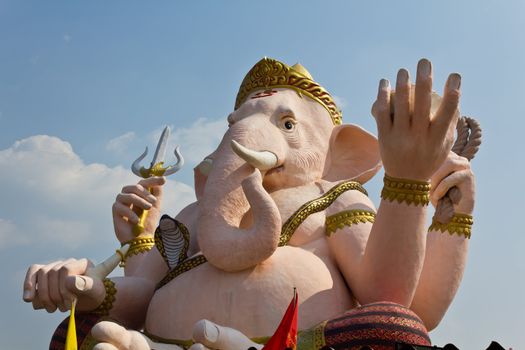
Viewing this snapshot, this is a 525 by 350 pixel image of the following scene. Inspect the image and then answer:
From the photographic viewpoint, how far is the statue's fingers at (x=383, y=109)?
15.3 feet

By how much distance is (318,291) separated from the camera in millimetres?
5043

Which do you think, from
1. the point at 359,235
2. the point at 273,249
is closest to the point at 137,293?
the point at 273,249

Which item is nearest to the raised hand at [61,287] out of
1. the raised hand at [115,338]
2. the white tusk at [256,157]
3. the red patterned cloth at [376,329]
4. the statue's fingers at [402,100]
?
the raised hand at [115,338]

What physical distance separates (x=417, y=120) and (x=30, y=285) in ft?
8.36

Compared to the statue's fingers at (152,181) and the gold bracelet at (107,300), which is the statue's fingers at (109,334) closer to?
A: the gold bracelet at (107,300)

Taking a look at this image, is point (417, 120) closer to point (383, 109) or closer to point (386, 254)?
point (383, 109)

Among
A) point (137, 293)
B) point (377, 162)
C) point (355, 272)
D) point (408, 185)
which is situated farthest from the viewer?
point (377, 162)

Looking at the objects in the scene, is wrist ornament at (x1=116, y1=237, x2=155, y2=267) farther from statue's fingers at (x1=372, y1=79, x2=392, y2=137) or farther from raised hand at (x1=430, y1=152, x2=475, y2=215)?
statue's fingers at (x1=372, y1=79, x2=392, y2=137)

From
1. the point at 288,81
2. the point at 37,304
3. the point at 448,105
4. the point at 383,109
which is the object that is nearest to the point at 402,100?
the point at 383,109

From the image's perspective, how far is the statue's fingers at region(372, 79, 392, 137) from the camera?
4.67m

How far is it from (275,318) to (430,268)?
1.11 metres

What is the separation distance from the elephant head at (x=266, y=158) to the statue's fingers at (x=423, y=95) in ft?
3.27

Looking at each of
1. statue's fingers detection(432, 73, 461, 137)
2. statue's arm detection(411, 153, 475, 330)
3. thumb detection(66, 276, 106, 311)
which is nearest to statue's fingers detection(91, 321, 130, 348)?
thumb detection(66, 276, 106, 311)

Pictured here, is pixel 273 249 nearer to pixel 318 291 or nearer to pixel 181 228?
pixel 318 291
